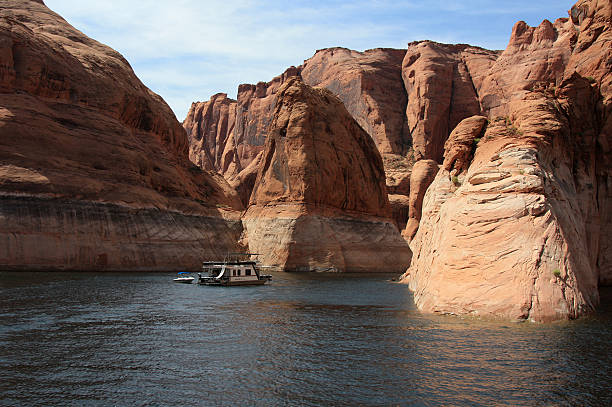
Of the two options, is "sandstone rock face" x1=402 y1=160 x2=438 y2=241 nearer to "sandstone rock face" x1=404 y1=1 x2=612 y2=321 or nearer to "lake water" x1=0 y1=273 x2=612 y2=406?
"sandstone rock face" x1=404 y1=1 x2=612 y2=321

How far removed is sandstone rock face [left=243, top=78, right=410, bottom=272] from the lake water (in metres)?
33.7

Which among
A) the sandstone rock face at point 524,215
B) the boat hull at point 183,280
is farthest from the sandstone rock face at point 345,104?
the sandstone rock face at point 524,215

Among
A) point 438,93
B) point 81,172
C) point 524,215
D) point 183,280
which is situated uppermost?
point 438,93

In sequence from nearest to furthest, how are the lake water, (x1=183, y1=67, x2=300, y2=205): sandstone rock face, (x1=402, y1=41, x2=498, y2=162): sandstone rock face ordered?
the lake water < (x1=402, y1=41, x2=498, y2=162): sandstone rock face < (x1=183, y1=67, x2=300, y2=205): sandstone rock face

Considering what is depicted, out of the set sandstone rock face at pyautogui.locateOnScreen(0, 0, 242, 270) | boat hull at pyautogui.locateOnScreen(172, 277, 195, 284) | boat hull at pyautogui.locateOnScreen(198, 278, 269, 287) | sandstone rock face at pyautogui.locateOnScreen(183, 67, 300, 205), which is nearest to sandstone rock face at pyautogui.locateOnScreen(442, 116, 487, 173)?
boat hull at pyautogui.locateOnScreen(198, 278, 269, 287)

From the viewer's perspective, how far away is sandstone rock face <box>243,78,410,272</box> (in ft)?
203

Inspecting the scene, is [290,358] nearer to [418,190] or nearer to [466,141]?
[466,141]

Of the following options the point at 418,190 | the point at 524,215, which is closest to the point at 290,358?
the point at 524,215

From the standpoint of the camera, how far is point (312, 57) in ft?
519

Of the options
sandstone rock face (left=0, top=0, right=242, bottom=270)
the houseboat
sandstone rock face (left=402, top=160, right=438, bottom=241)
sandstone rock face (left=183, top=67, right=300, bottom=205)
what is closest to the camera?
the houseboat

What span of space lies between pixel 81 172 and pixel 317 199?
90.0 ft

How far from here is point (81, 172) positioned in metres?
55.5

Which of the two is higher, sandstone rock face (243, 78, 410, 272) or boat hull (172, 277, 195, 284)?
sandstone rock face (243, 78, 410, 272)

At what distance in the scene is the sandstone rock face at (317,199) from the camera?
61781 mm
